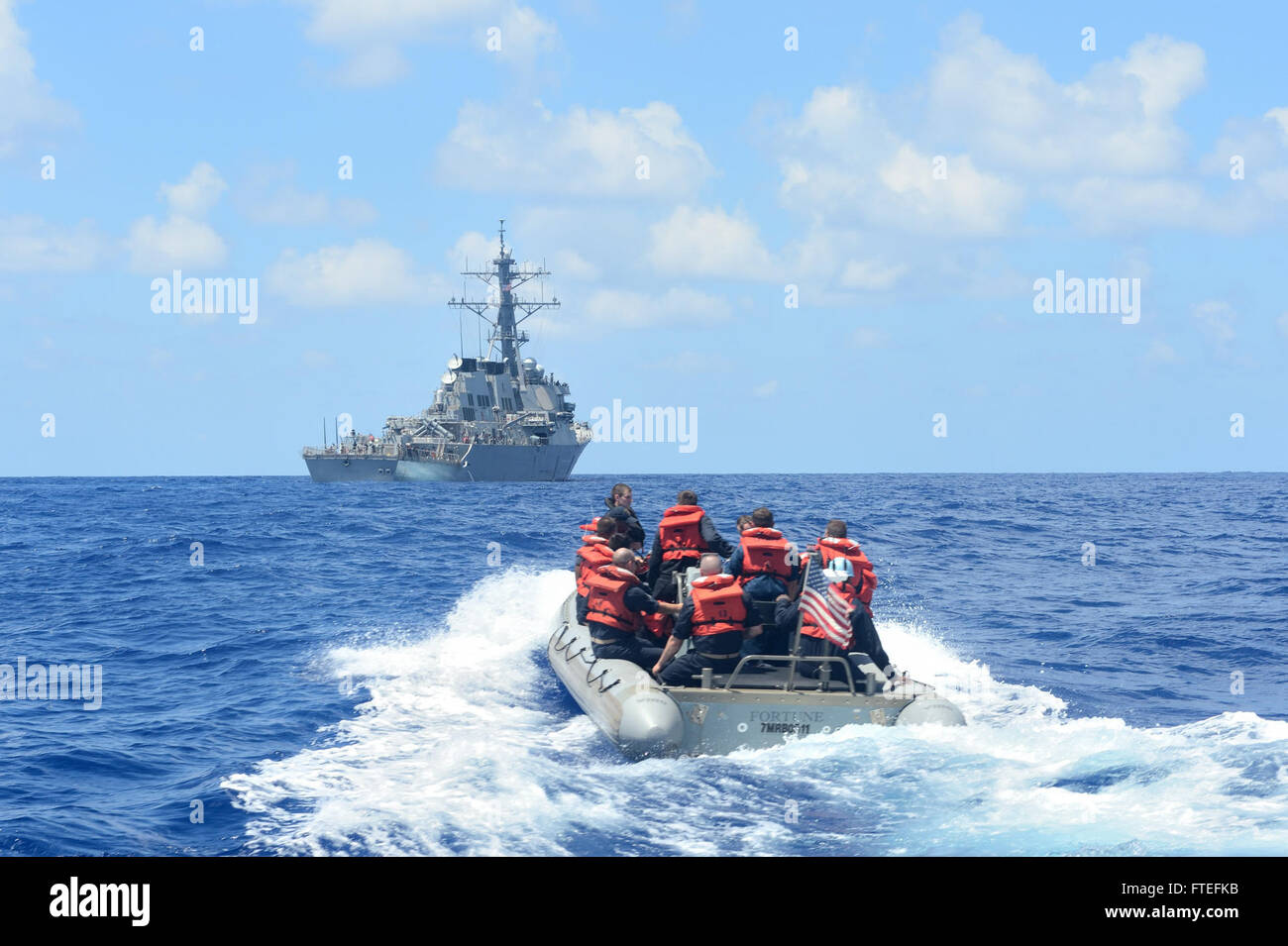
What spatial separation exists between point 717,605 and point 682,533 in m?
2.31

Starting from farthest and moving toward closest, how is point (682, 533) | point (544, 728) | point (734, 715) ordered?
point (682, 533)
point (544, 728)
point (734, 715)

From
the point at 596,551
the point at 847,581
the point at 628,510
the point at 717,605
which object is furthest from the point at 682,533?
the point at 847,581

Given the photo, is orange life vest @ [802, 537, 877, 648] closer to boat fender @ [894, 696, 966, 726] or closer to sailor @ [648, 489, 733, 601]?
boat fender @ [894, 696, 966, 726]

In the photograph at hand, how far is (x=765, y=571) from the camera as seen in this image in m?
11.9

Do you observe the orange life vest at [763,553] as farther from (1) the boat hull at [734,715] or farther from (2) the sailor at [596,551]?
(2) the sailor at [596,551]

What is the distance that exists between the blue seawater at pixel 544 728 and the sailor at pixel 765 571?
1866 mm

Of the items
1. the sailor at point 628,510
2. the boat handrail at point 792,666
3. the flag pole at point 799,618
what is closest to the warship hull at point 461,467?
the sailor at point 628,510

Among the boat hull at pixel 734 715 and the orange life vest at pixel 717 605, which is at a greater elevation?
→ the orange life vest at pixel 717 605

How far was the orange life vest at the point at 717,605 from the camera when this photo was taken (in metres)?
11.0

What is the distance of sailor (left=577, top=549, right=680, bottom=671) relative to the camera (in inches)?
472

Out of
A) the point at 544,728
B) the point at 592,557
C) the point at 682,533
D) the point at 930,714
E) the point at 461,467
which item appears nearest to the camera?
the point at 930,714

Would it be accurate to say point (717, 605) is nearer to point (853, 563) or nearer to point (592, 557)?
point (853, 563)
